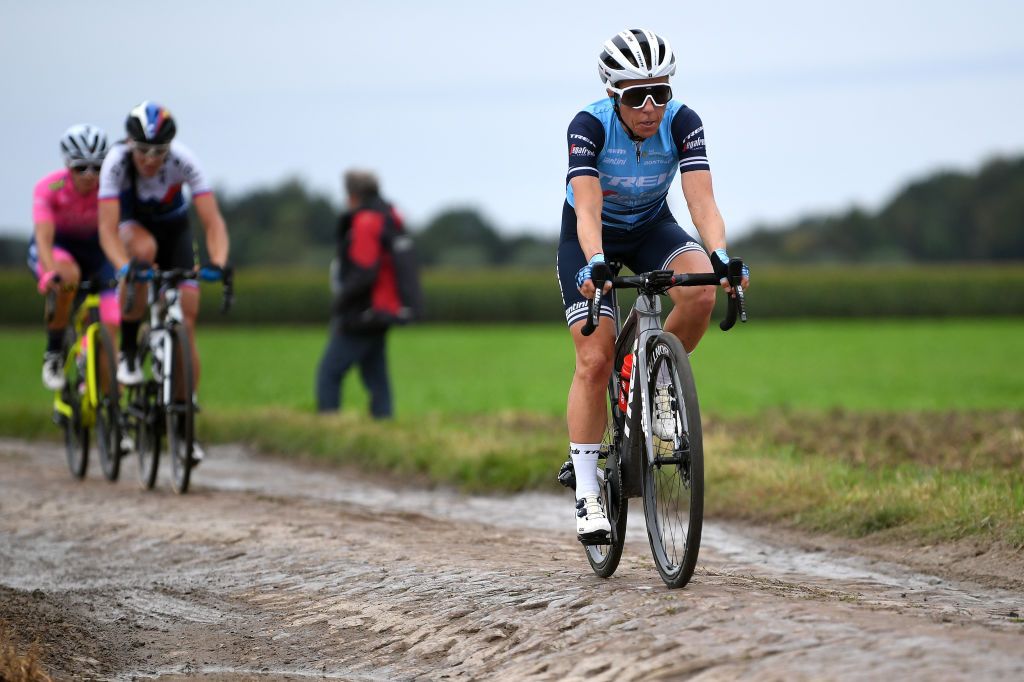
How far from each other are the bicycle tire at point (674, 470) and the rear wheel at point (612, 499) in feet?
0.79

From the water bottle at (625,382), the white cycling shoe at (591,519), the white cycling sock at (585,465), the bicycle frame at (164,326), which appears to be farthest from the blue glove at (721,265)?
the bicycle frame at (164,326)

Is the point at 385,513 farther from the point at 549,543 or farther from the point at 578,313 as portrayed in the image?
the point at 578,313

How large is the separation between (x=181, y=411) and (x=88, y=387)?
1.71m

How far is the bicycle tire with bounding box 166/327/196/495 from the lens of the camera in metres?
9.86

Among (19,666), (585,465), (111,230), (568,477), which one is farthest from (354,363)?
(19,666)

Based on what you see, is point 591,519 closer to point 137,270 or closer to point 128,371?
point 137,270

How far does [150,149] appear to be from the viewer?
981 centimetres

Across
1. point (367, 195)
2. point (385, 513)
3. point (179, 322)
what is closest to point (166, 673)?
point (385, 513)

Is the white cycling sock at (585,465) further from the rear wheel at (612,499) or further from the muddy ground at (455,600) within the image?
the muddy ground at (455,600)

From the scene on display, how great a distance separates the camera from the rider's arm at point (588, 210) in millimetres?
6008

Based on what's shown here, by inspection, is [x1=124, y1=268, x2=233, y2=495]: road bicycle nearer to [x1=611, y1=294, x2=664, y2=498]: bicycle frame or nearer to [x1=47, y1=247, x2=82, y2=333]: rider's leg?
[x1=47, y1=247, x2=82, y2=333]: rider's leg

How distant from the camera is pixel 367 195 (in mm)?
14555

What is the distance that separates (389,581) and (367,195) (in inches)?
330

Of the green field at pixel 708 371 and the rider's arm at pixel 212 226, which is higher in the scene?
the rider's arm at pixel 212 226
